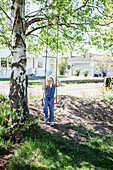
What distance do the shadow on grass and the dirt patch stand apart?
0.33 metres

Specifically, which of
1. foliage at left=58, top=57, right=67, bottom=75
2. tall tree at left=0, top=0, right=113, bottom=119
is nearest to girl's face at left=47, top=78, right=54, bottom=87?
tall tree at left=0, top=0, right=113, bottom=119

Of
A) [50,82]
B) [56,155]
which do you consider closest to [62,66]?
[50,82]

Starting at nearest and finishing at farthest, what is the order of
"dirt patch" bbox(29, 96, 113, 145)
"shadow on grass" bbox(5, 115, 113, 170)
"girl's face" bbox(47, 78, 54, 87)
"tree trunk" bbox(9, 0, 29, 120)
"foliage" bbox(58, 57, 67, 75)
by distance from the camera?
"shadow on grass" bbox(5, 115, 113, 170), "tree trunk" bbox(9, 0, 29, 120), "dirt patch" bbox(29, 96, 113, 145), "girl's face" bbox(47, 78, 54, 87), "foliage" bbox(58, 57, 67, 75)

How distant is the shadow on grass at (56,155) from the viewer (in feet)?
10.2

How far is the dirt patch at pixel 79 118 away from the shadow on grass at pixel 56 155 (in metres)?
0.33

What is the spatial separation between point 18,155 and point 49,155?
610mm

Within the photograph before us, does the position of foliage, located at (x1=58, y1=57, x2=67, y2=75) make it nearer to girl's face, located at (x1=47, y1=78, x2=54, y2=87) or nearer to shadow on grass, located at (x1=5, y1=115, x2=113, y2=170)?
girl's face, located at (x1=47, y1=78, x2=54, y2=87)

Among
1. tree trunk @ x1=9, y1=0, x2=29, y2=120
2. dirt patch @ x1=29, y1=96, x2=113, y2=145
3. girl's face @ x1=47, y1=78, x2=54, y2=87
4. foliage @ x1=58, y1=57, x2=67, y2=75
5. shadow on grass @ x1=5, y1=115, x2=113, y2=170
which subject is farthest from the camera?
foliage @ x1=58, y1=57, x2=67, y2=75

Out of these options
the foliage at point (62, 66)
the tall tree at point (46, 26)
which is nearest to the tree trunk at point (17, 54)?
the tall tree at point (46, 26)

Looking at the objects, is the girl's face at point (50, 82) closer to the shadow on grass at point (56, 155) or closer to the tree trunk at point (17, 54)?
the tree trunk at point (17, 54)

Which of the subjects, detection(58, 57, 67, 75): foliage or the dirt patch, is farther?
detection(58, 57, 67, 75): foliage

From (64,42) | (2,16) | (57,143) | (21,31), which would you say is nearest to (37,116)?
(57,143)

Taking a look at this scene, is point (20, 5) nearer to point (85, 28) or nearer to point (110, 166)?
point (85, 28)

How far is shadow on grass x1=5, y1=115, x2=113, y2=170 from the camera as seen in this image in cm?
309
